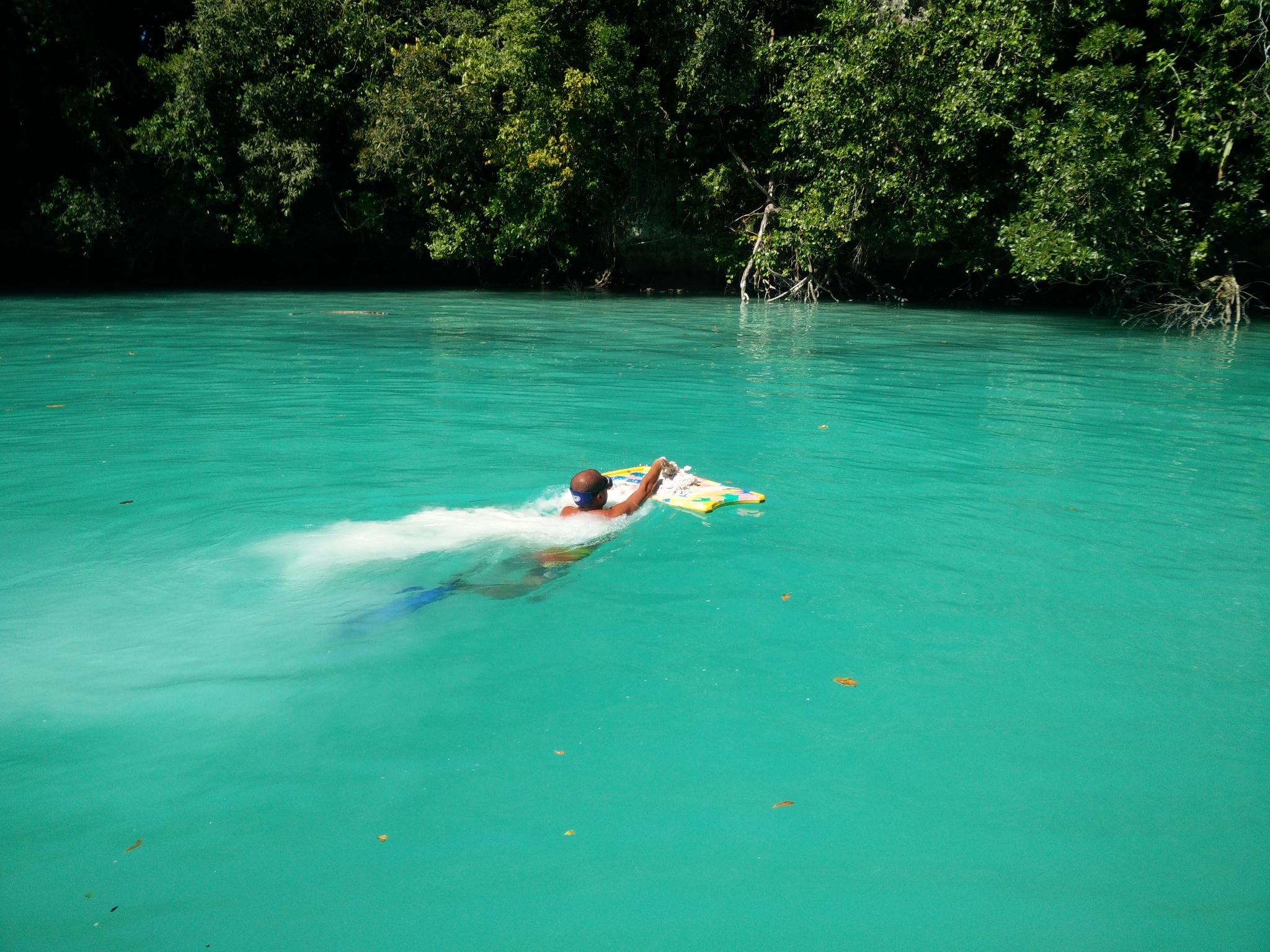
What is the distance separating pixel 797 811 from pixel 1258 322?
20.2 metres

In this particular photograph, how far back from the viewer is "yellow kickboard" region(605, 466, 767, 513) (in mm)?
5977

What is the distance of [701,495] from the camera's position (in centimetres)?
610

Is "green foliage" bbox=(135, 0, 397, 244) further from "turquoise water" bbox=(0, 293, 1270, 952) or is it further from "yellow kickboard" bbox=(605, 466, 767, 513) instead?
"yellow kickboard" bbox=(605, 466, 767, 513)

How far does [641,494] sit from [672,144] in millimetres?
20239

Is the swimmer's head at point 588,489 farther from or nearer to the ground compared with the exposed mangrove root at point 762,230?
nearer to the ground

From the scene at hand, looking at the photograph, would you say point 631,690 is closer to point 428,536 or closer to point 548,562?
point 548,562

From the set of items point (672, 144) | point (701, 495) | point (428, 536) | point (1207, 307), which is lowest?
point (428, 536)

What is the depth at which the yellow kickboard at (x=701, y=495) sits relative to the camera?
5977mm

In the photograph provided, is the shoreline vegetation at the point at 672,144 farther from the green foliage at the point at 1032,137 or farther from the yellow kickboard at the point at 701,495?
the yellow kickboard at the point at 701,495

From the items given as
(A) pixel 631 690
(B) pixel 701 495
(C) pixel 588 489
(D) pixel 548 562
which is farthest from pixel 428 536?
(A) pixel 631 690

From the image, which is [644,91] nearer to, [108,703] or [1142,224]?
[1142,224]

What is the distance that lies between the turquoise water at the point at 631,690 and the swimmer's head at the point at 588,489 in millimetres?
218

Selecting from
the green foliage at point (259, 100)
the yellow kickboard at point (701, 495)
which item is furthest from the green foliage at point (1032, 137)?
the yellow kickboard at point (701, 495)

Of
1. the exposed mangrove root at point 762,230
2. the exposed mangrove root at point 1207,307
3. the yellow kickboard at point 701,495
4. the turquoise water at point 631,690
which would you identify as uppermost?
the exposed mangrove root at point 762,230
